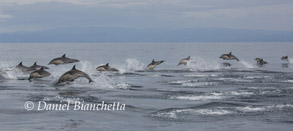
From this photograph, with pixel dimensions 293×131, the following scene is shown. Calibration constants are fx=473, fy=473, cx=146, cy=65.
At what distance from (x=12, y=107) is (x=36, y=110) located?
1511 mm

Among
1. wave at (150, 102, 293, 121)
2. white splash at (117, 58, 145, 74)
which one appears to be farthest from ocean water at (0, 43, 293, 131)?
white splash at (117, 58, 145, 74)

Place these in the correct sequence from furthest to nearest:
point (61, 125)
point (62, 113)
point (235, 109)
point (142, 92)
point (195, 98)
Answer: point (142, 92), point (195, 98), point (235, 109), point (62, 113), point (61, 125)

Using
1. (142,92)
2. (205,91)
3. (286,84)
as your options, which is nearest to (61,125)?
(142,92)

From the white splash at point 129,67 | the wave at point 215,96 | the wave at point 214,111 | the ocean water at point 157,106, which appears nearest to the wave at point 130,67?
the white splash at point 129,67

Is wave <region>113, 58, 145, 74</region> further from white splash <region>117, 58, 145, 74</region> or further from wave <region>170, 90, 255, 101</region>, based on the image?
wave <region>170, 90, 255, 101</region>

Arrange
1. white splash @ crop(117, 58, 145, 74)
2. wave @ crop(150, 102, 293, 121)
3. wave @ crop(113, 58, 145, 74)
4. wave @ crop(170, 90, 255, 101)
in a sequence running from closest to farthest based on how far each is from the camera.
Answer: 1. wave @ crop(150, 102, 293, 121)
2. wave @ crop(170, 90, 255, 101)
3. wave @ crop(113, 58, 145, 74)
4. white splash @ crop(117, 58, 145, 74)

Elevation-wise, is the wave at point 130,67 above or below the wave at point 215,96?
above

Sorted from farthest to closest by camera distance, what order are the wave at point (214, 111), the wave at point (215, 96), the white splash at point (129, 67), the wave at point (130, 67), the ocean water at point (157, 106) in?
the white splash at point (129, 67) → the wave at point (130, 67) → the wave at point (215, 96) → the wave at point (214, 111) → the ocean water at point (157, 106)

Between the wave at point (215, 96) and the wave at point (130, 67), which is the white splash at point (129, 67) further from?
the wave at point (215, 96)

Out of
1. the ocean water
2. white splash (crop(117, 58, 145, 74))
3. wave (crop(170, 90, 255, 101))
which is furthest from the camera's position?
white splash (crop(117, 58, 145, 74))

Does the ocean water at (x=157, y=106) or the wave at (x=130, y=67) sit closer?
the ocean water at (x=157, y=106)

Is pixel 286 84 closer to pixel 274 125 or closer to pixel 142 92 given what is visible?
pixel 142 92

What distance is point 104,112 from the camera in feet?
59.0

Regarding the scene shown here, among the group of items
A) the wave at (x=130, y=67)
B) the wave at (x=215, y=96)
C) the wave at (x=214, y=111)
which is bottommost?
the wave at (x=214, y=111)
